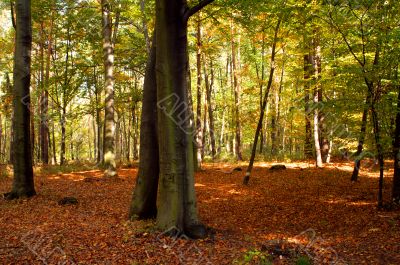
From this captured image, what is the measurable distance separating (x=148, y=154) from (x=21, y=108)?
15.1 ft

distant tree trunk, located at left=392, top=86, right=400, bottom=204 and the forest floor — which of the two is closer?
the forest floor

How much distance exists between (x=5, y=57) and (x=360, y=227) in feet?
81.5

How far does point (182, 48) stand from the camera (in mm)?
6512

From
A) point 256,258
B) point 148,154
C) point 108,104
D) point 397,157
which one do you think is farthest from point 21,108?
point 397,157

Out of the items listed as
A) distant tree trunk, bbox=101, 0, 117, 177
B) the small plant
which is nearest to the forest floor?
the small plant

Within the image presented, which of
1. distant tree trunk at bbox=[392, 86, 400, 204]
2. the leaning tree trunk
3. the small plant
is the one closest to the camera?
the small plant

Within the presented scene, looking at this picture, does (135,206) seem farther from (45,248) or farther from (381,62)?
(381,62)

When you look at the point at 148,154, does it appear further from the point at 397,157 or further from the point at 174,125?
the point at 397,157

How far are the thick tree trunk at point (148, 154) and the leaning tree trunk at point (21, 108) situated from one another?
406 centimetres

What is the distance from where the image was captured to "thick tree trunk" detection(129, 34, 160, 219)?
7531 mm

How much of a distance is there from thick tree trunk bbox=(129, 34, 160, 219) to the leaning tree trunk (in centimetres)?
406

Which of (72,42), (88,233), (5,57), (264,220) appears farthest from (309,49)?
(5,57)

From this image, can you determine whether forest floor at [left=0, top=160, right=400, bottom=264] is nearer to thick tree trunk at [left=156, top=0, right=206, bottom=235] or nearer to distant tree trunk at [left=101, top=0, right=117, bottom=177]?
thick tree trunk at [left=156, top=0, right=206, bottom=235]

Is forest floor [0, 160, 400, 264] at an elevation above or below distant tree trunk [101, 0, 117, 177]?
below
